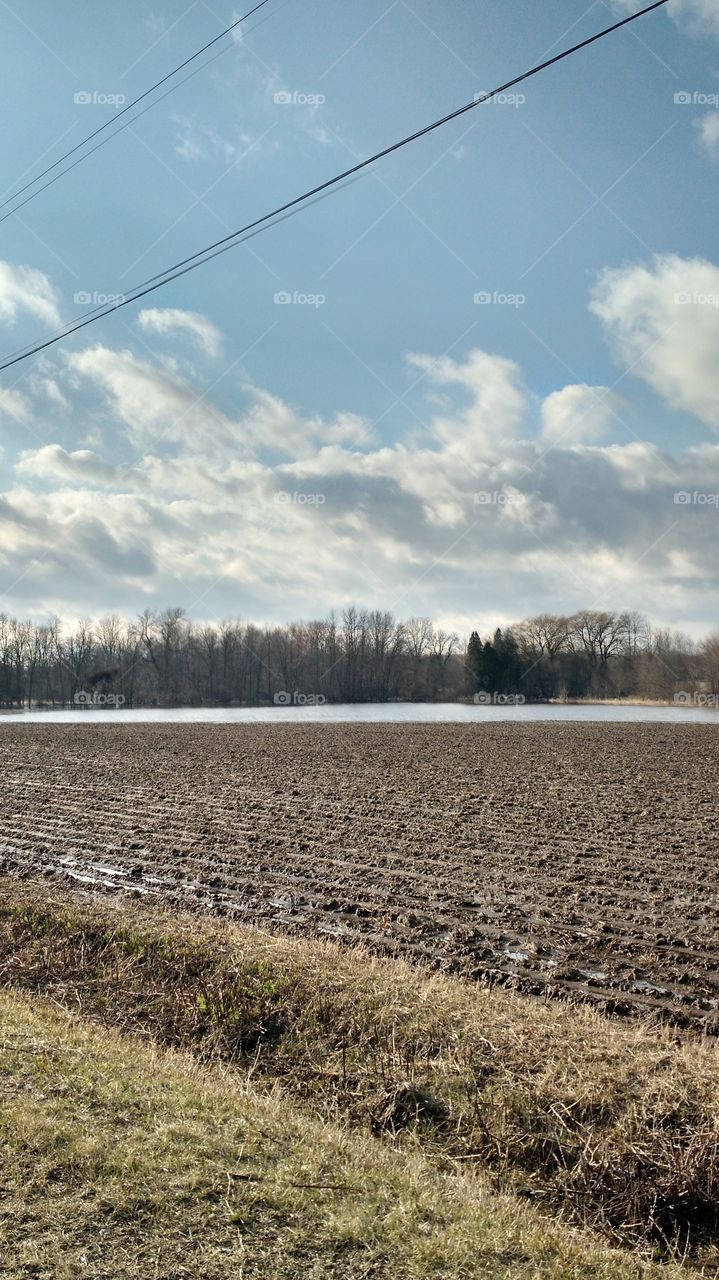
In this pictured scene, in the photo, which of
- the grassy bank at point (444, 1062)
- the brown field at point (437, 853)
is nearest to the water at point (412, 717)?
the brown field at point (437, 853)

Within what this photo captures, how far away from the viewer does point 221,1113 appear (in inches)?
211

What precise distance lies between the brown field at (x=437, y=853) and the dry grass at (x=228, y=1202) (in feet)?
10.4

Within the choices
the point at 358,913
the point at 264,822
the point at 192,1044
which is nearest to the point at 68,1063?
the point at 192,1044

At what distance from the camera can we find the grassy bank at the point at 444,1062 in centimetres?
500

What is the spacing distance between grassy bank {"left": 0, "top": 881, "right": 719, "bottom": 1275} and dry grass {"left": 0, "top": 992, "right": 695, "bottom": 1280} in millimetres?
205

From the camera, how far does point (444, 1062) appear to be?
Result: 609cm

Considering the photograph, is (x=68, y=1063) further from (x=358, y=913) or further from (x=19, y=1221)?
(x=358, y=913)

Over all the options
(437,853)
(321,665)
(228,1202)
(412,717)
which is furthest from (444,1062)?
(321,665)

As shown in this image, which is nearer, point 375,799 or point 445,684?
point 375,799

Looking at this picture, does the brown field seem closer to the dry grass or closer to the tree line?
the dry grass

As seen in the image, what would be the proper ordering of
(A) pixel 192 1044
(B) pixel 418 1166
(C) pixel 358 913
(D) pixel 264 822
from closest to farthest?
1. (B) pixel 418 1166
2. (A) pixel 192 1044
3. (C) pixel 358 913
4. (D) pixel 264 822

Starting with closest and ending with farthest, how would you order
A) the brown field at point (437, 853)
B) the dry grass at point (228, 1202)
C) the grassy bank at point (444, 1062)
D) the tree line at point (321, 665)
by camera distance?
the dry grass at point (228, 1202), the grassy bank at point (444, 1062), the brown field at point (437, 853), the tree line at point (321, 665)

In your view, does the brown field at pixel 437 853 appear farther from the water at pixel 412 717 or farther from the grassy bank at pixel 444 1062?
the water at pixel 412 717

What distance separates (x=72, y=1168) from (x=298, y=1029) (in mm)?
2577
